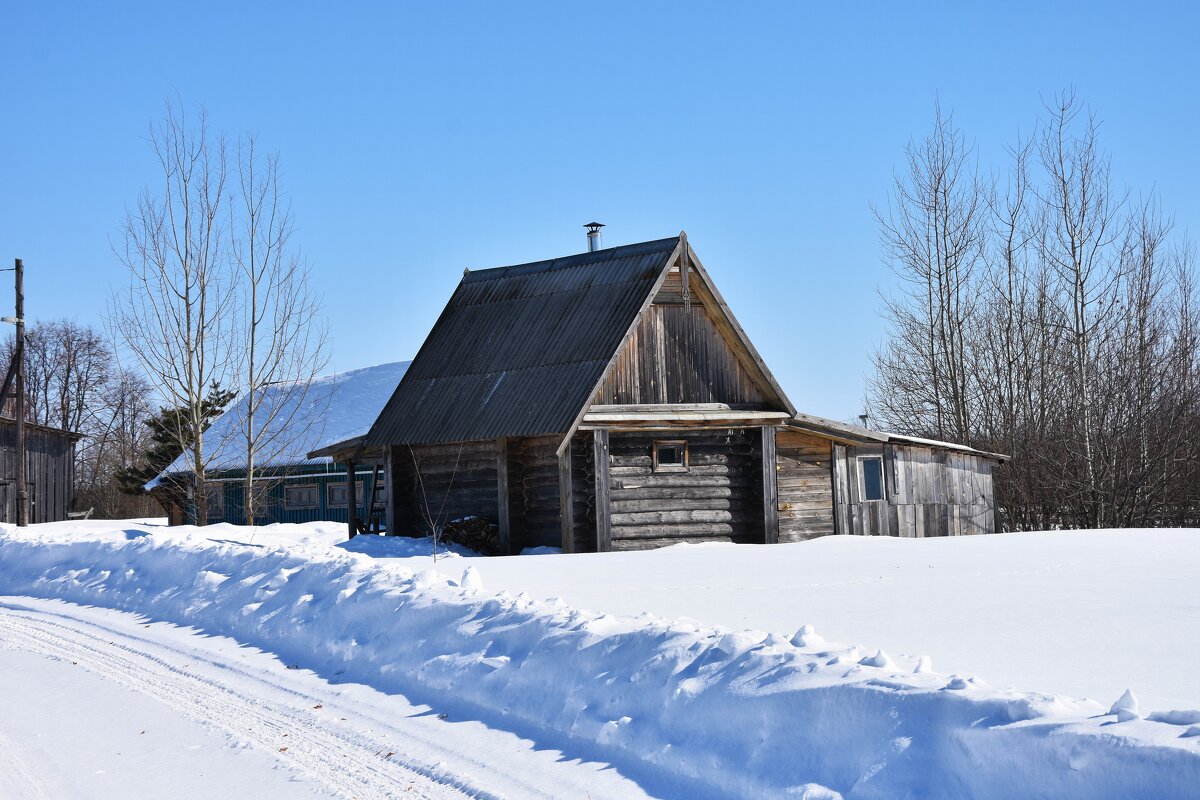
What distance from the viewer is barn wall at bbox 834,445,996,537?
26266 millimetres

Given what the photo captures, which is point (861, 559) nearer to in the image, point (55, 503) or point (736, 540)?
point (736, 540)

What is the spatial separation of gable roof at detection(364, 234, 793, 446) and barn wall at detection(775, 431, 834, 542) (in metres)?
2.23

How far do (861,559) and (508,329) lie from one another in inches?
416

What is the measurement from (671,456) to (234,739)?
15.4 metres

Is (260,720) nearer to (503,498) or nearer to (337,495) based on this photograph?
(503,498)

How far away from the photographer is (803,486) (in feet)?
83.1

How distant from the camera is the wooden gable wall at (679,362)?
22781mm

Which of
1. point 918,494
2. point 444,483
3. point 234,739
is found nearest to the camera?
point 234,739

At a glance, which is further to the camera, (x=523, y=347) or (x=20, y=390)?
(x=20, y=390)

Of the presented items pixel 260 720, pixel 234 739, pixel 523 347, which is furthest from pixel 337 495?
pixel 234 739

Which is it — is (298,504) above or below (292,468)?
below

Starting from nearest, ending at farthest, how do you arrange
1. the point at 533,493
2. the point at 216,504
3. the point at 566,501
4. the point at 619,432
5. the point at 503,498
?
the point at 566,501 < the point at 619,432 < the point at 503,498 < the point at 533,493 < the point at 216,504

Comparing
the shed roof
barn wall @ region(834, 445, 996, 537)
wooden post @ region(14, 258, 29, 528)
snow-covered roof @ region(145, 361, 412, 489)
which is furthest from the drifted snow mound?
snow-covered roof @ region(145, 361, 412, 489)

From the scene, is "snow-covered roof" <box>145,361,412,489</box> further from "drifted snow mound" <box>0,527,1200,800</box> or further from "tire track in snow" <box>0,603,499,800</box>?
"drifted snow mound" <box>0,527,1200,800</box>
